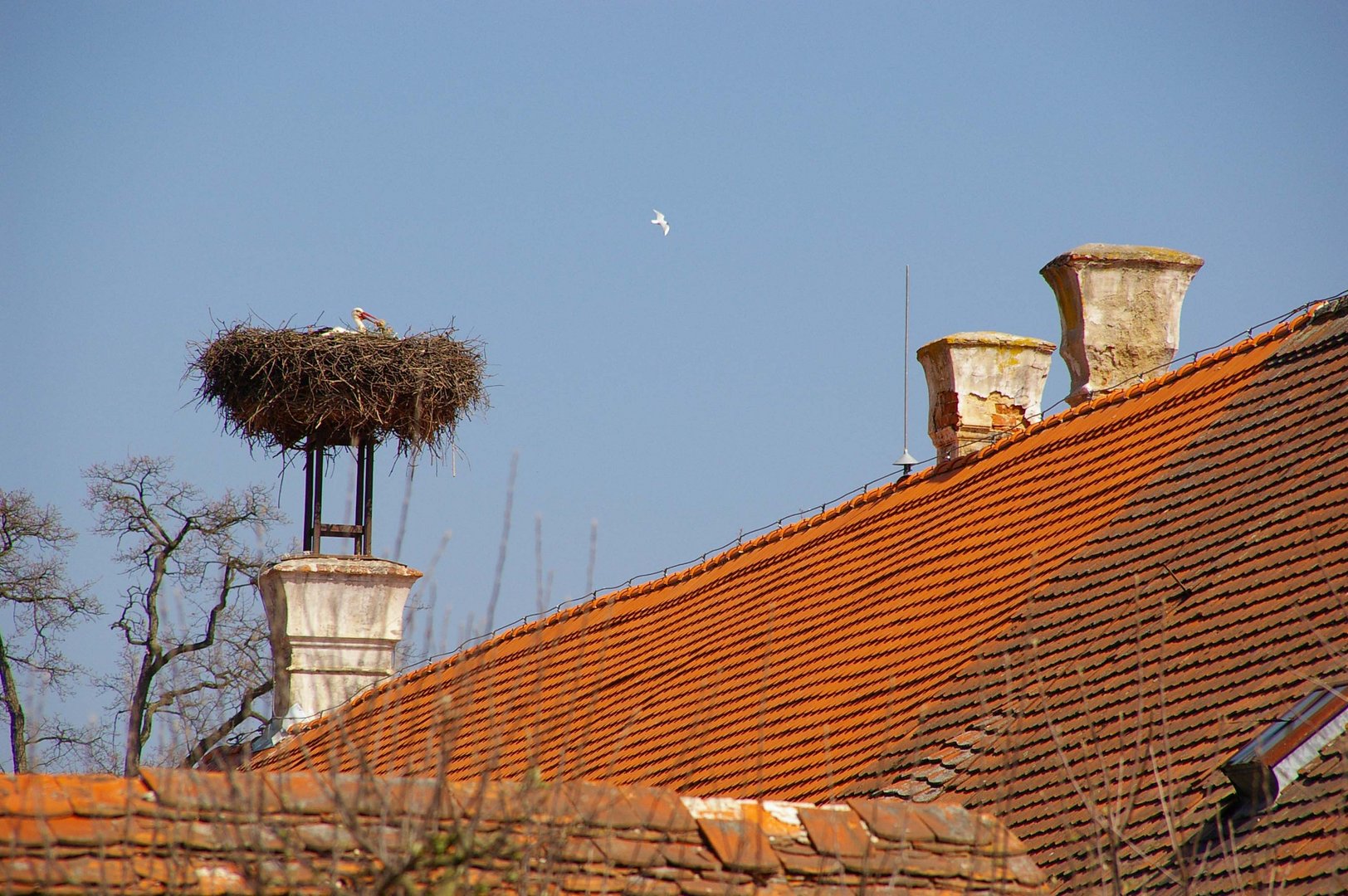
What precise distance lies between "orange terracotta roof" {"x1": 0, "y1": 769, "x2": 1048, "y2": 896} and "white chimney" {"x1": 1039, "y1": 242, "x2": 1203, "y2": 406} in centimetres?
629

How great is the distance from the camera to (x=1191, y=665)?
7199mm

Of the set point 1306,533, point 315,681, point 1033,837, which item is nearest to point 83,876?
point 1033,837

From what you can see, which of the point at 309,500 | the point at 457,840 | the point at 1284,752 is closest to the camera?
the point at 457,840

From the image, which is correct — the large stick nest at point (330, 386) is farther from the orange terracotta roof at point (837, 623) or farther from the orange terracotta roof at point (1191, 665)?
the orange terracotta roof at point (1191, 665)

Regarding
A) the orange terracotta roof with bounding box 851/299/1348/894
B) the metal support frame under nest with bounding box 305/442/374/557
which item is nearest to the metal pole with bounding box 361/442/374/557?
the metal support frame under nest with bounding box 305/442/374/557

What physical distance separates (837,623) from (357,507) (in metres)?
5.84

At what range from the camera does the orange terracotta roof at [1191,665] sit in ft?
20.1

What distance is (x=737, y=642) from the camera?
33.3 ft

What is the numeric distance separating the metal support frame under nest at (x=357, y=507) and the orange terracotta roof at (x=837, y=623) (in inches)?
99.5

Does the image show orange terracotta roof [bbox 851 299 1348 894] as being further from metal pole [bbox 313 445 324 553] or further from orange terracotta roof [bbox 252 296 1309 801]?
metal pole [bbox 313 445 324 553]

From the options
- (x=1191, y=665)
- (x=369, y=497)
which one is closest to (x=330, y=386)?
(x=369, y=497)

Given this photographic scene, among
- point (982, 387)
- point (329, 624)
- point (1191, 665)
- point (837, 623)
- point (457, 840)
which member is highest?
point (982, 387)

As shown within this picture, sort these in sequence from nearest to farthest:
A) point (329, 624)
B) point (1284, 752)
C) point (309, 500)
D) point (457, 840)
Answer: point (457, 840) < point (1284, 752) < point (329, 624) < point (309, 500)

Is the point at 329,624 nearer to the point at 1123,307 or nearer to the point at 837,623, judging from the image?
the point at 837,623
